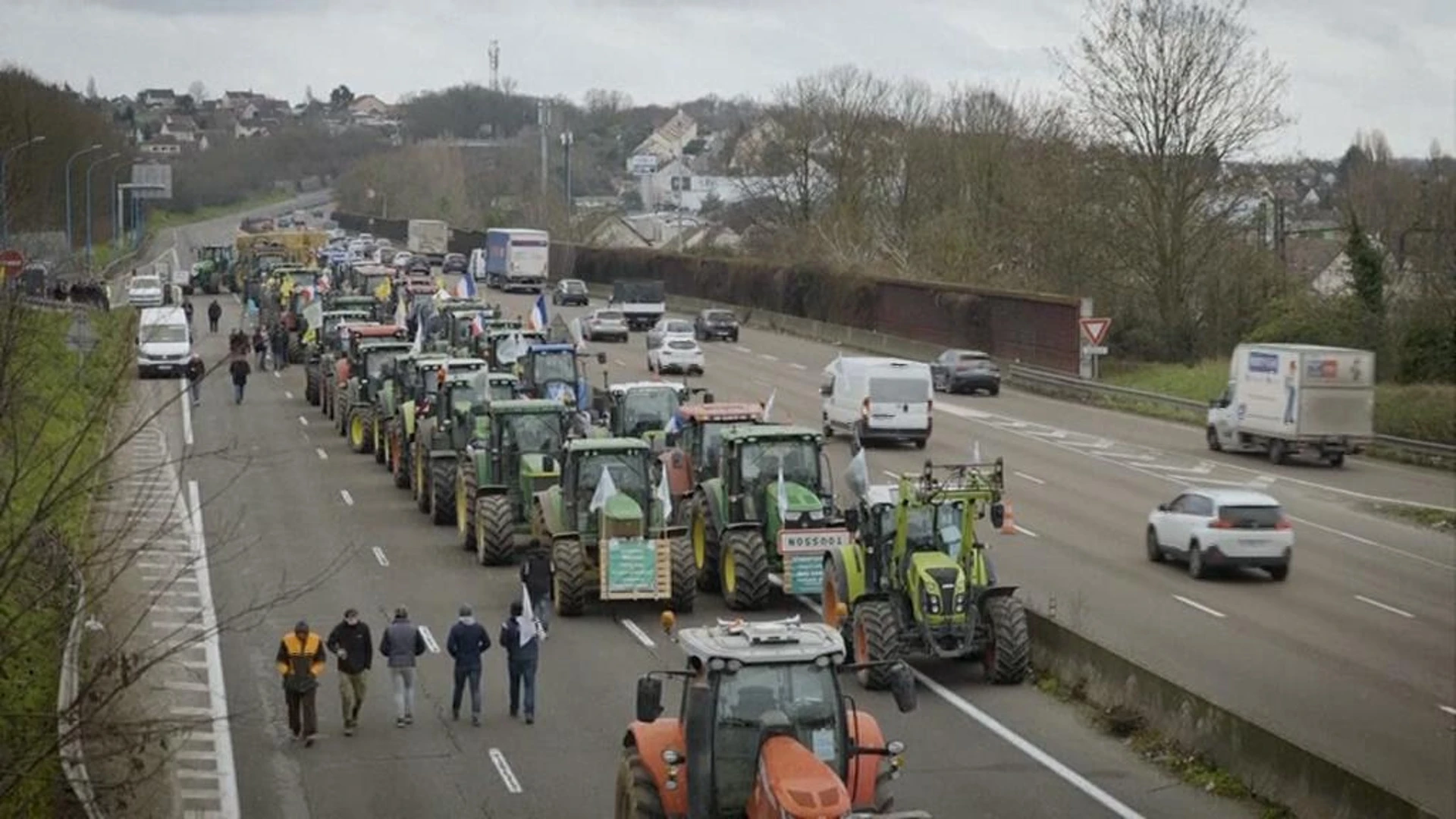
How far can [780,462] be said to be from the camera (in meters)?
31.7

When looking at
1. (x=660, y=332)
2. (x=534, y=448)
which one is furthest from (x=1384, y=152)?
(x=534, y=448)

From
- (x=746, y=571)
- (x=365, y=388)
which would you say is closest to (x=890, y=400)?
(x=365, y=388)

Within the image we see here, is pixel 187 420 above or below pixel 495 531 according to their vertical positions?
below

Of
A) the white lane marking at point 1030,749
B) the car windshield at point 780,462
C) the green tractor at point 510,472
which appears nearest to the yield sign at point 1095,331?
the green tractor at point 510,472

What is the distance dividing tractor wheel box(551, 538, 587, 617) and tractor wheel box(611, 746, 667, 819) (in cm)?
1330

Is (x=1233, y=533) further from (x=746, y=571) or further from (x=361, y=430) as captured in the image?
(x=361, y=430)

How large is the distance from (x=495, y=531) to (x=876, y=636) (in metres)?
11.1

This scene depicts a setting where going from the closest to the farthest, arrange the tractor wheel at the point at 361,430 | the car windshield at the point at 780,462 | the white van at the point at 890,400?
1. the car windshield at the point at 780,462
2. the tractor wheel at the point at 361,430
3. the white van at the point at 890,400

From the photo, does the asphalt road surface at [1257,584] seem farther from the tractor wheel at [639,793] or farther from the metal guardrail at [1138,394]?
the tractor wheel at [639,793]

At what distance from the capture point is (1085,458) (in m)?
52.8

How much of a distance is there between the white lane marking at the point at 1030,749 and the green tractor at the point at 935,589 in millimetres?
491

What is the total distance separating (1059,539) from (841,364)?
48.9 ft

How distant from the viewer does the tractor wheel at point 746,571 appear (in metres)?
30.7

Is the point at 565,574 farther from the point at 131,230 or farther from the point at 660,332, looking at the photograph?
the point at 131,230
